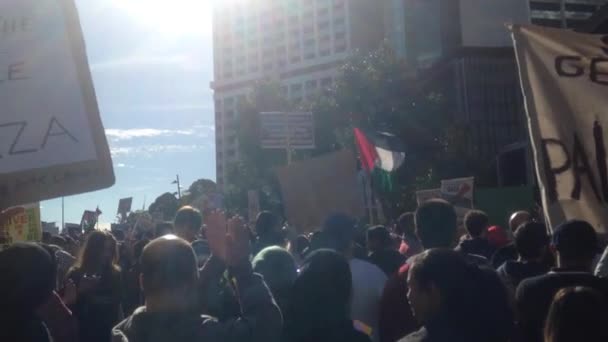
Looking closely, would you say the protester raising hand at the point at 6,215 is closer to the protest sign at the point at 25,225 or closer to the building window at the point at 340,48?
the protest sign at the point at 25,225

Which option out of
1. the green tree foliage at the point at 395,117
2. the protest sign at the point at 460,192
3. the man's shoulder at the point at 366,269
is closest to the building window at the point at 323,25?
the green tree foliage at the point at 395,117

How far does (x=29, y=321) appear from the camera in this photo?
10.7ft

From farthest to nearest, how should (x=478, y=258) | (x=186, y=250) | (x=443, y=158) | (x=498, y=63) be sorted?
(x=498, y=63) → (x=443, y=158) → (x=478, y=258) → (x=186, y=250)

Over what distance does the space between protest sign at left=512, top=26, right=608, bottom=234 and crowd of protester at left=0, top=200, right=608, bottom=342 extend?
17 centimetres

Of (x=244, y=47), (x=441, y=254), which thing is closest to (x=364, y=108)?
(x=441, y=254)

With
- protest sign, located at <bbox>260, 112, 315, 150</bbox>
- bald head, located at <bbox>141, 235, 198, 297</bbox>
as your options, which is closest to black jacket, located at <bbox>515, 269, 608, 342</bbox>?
bald head, located at <bbox>141, 235, 198, 297</bbox>

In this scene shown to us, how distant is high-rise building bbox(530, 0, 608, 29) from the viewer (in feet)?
169

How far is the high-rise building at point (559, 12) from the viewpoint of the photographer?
51375mm

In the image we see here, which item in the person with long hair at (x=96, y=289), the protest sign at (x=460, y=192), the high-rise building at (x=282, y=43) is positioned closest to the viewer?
the person with long hair at (x=96, y=289)

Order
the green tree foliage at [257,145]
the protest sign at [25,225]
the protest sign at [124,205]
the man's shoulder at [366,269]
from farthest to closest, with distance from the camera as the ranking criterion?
the green tree foliage at [257,145] → the protest sign at [124,205] → the protest sign at [25,225] → the man's shoulder at [366,269]

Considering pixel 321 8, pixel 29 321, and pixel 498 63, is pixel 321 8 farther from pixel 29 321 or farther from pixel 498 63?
pixel 29 321

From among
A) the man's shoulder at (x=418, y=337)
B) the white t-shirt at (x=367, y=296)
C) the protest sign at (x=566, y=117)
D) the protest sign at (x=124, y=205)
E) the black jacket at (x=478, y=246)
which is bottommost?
the protest sign at (x=124, y=205)

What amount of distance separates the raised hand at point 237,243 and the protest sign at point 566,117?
1731 mm

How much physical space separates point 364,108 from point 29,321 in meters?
27.9
